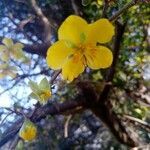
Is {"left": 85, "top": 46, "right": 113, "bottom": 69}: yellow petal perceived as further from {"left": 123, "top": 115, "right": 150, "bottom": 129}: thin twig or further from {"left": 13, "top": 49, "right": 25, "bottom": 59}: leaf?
{"left": 123, "top": 115, "right": 150, "bottom": 129}: thin twig

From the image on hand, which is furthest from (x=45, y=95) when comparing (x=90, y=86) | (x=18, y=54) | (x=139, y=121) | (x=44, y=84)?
(x=139, y=121)

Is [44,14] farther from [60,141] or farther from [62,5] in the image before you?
[60,141]

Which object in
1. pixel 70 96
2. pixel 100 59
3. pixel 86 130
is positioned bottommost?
pixel 86 130

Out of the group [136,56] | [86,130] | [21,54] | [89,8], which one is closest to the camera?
[21,54]

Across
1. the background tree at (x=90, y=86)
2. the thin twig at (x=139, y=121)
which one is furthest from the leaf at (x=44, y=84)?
the thin twig at (x=139, y=121)

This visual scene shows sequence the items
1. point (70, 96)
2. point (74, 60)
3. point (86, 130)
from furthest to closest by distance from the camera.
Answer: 1. point (86, 130)
2. point (70, 96)
3. point (74, 60)

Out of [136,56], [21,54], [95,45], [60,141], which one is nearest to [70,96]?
[60,141]

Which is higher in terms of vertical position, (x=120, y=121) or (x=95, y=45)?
(x=95, y=45)
